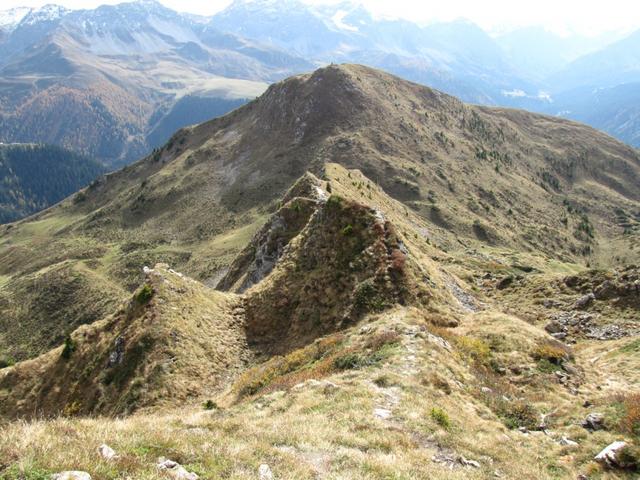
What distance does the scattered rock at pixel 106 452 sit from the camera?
9404mm

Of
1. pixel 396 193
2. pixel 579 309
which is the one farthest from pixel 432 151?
pixel 579 309

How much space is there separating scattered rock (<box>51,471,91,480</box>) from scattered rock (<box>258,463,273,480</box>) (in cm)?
381

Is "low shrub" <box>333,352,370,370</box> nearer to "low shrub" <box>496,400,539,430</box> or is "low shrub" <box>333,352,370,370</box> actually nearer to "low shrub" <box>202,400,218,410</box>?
"low shrub" <box>496,400,539,430</box>

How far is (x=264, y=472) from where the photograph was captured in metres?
10.6

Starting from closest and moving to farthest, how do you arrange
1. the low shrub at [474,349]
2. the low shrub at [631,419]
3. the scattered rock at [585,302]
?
the low shrub at [631,419] < the low shrub at [474,349] < the scattered rock at [585,302]

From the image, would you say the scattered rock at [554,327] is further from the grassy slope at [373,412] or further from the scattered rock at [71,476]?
the scattered rock at [71,476]

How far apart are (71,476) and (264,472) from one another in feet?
14.2

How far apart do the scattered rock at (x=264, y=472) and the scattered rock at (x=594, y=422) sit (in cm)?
1322

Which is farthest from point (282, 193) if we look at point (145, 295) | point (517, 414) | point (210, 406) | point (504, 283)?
point (517, 414)

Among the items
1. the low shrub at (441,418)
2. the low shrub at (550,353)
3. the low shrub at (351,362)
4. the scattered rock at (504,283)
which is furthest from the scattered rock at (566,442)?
the scattered rock at (504,283)

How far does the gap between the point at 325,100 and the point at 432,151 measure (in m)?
43.3

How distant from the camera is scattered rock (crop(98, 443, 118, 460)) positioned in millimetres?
9404

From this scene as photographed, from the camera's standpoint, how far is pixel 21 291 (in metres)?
119

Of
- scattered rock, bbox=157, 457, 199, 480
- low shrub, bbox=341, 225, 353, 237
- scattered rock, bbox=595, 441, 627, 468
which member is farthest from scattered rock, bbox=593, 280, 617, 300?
scattered rock, bbox=157, 457, 199, 480
